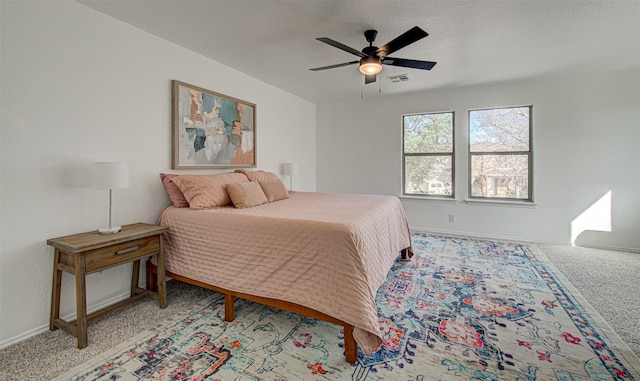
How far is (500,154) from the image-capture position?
437 cm

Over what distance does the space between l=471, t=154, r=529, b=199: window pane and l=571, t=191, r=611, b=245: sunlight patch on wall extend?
0.70 metres

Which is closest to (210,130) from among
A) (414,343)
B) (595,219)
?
(414,343)

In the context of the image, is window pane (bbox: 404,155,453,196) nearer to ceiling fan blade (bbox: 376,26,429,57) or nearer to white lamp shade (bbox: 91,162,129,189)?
ceiling fan blade (bbox: 376,26,429,57)

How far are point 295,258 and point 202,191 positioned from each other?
1.27 meters

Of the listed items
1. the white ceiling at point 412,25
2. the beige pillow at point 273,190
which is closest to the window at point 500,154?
the white ceiling at point 412,25

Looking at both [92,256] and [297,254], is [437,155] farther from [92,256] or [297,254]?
[92,256]

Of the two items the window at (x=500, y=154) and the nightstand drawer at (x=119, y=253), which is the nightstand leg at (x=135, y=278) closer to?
the nightstand drawer at (x=119, y=253)

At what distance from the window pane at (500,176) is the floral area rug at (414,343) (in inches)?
80.2

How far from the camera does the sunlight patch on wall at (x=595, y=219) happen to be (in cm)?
383

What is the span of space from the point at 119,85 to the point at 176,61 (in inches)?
26.6

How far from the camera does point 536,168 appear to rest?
4.14 metres

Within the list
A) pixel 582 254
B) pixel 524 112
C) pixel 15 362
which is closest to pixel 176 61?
pixel 15 362

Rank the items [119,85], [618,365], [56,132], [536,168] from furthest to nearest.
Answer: [536,168] → [119,85] → [56,132] → [618,365]

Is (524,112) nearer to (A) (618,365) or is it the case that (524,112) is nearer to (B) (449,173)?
(B) (449,173)
